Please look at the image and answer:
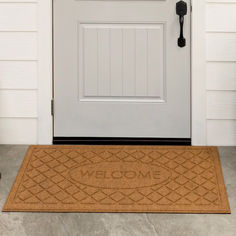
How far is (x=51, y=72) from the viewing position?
10.00ft

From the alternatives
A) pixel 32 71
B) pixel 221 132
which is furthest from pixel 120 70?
pixel 221 132

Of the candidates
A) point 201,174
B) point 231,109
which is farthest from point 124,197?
point 231,109

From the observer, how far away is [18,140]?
312cm

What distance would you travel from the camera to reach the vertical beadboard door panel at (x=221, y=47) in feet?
9.85

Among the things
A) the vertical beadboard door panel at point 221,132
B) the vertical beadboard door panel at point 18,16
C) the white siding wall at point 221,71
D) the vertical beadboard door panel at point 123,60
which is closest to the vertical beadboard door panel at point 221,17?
the white siding wall at point 221,71

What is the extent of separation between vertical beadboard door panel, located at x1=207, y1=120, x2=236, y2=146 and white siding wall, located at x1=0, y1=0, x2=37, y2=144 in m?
1.16

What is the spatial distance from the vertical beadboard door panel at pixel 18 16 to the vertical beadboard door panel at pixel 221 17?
112 centimetres

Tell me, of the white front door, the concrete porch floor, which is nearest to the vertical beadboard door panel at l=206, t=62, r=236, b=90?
the white front door

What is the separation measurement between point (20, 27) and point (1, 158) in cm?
85

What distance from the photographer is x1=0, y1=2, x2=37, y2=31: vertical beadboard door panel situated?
2996mm

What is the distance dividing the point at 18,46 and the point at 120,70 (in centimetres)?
68

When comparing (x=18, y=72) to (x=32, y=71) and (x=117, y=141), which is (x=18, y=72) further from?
(x=117, y=141)

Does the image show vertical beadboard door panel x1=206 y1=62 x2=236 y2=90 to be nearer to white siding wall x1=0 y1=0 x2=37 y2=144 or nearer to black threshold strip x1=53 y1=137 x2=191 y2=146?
black threshold strip x1=53 y1=137 x2=191 y2=146

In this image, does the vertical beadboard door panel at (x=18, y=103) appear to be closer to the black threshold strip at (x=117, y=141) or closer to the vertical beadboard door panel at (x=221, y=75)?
the black threshold strip at (x=117, y=141)
